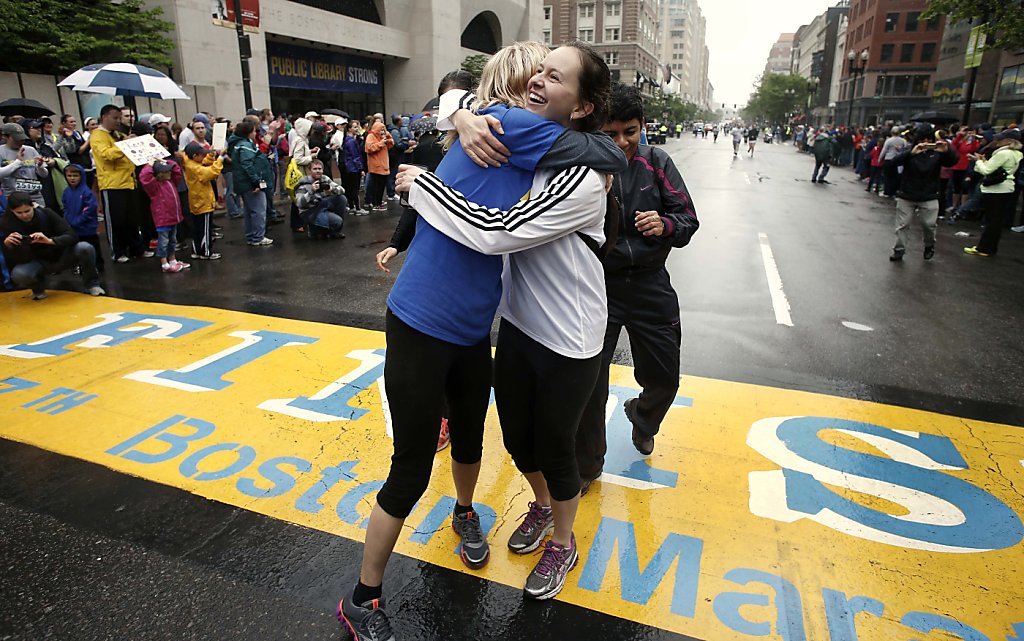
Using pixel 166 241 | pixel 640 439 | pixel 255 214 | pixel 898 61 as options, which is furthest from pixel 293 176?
pixel 898 61

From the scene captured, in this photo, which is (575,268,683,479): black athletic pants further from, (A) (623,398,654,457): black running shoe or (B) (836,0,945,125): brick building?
(B) (836,0,945,125): brick building

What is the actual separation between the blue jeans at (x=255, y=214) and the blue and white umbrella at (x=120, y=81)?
262 cm

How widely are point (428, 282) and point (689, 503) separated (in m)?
2.06

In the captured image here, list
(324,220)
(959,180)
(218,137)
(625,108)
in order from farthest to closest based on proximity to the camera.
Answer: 1. (959,180)
2. (218,137)
3. (324,220)
4. (625,108)

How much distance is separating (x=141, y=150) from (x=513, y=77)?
787 centimetres

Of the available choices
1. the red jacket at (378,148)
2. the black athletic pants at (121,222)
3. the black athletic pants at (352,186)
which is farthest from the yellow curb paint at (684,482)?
the black athletic pants at (352,186)

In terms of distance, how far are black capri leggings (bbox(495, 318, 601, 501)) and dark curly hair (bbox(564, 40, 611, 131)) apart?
2.59 ft

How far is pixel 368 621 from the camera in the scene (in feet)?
7.62

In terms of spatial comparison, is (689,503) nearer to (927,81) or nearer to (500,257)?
(500,257)

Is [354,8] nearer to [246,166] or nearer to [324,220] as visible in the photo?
[324,220]

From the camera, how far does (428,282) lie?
6.77 ft

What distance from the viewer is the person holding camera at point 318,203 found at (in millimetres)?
10570

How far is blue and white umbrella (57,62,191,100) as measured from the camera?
9938 mm

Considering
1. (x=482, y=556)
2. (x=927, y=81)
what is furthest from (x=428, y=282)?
(x=927, y=81)
